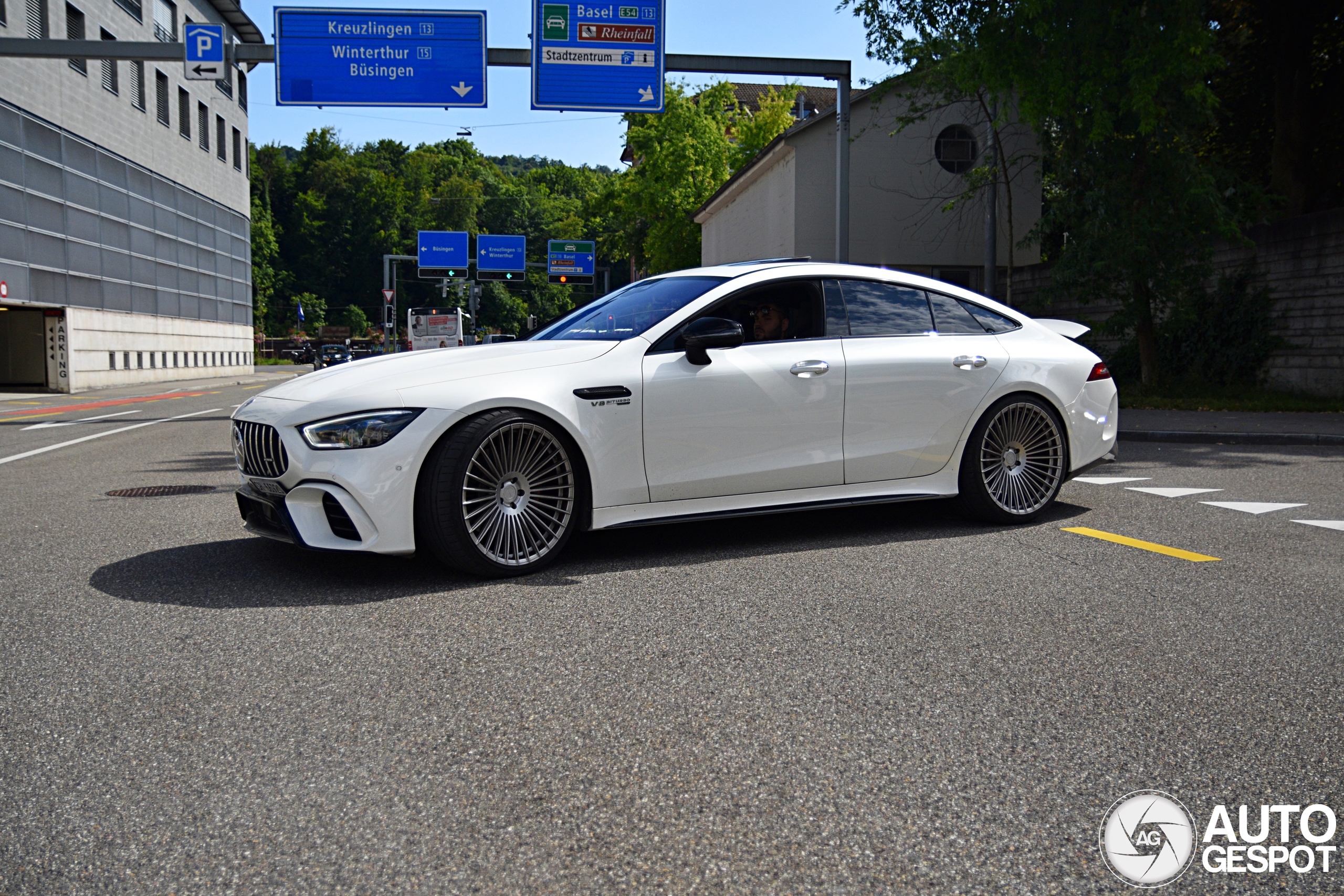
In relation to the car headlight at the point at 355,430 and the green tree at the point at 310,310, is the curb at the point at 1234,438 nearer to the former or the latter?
the car headlight at the point at 355,430

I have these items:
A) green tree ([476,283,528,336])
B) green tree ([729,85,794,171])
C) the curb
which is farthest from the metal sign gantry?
green tree ([476,283,528,336])

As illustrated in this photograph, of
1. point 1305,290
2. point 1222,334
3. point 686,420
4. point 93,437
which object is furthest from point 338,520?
point 1222,334

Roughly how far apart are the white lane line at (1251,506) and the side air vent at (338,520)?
5.67 metres

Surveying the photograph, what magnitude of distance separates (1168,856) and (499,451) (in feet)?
10.9

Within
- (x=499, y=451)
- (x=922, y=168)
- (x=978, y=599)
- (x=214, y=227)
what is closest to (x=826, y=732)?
(x=978, y=599)

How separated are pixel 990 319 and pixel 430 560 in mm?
3571

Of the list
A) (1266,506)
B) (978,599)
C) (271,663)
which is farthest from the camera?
(1266,506)

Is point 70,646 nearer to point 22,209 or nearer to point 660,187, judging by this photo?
point 22,209

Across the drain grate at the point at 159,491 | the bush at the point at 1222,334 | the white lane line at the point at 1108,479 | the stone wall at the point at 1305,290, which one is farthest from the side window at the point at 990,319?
the bush at the point at 1222,334

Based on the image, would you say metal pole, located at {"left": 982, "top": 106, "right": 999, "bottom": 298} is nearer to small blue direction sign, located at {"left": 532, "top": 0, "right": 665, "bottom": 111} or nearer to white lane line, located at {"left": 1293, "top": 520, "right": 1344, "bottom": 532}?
small blue direction sign, located at {"left": 532, "top": 0, "right": 665, "bottom": 111}

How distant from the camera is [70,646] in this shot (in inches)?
157

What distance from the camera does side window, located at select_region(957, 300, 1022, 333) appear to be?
6641 millimetres

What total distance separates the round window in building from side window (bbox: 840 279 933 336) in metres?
23.1

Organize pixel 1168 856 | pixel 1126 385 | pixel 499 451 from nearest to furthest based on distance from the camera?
pixel 1168 856 → pixel 499 451 → pixel 1126 385
